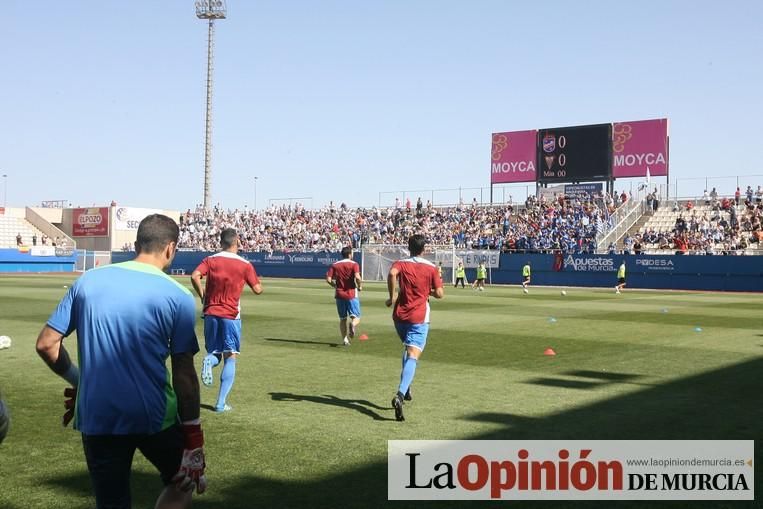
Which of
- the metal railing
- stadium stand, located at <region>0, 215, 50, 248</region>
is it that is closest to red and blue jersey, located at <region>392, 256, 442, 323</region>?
the metal railing

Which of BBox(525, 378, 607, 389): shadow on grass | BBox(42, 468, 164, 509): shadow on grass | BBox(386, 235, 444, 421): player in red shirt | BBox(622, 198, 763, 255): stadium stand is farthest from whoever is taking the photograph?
BBox(622, 198, 763, 255): stadium stand

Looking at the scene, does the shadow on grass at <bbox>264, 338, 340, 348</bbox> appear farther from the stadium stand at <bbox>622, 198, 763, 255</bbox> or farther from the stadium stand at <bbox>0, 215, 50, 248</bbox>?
the stadium stand at <bbox>0, 215, 50, 248</bbox>

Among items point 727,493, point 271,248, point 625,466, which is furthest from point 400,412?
point 271,248

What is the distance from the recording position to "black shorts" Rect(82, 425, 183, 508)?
3.94 m

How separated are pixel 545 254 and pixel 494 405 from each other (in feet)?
130

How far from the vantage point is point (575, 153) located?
55.9 meters

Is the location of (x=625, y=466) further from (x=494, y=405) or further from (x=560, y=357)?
(x=560, y=357)

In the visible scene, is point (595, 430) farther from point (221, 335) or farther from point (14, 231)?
point (14, 231)

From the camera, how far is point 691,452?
7379 millimetres

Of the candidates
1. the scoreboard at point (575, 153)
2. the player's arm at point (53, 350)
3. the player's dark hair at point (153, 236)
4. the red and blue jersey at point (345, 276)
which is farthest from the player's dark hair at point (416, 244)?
the scoreboard at point (575, 153)

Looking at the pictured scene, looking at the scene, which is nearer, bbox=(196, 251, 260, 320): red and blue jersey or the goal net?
bbox=(196, 251, 260, 320): red and blue jersey

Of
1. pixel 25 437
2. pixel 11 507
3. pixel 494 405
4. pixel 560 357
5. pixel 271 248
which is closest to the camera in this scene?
pixel 11 507

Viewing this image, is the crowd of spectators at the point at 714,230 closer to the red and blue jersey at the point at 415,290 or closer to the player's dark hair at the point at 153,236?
the red and blue jersey at the point at 415,290

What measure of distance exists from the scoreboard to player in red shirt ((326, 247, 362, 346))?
42.3m
